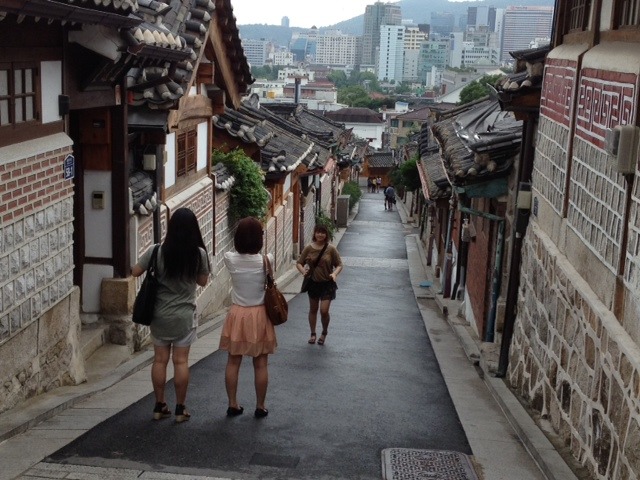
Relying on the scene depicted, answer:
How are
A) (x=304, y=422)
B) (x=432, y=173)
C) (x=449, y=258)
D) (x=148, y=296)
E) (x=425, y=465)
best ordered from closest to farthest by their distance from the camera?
(x=425, y=465) → (x=148, y=296) → (x=304, y=422) → (x=449, y=258) → (x=432, y=173)

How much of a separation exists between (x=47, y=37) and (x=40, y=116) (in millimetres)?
772

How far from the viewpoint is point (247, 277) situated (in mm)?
7801

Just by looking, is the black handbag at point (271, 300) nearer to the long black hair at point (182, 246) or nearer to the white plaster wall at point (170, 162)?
the long black hair at point (182, 246)

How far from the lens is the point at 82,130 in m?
10.5

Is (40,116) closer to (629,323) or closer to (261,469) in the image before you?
(261,469)

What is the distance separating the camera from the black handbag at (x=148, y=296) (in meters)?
7.54

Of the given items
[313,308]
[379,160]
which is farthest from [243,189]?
[379,160]

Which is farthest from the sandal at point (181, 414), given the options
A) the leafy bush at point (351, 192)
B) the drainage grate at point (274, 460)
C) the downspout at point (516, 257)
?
the leafy bush at point (351, 192)

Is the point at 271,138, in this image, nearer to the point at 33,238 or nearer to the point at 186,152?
the point at 186,152

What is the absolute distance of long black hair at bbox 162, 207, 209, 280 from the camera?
24.1ft

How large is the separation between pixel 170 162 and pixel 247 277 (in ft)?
20.5

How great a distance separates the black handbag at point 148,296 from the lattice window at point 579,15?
500 cm

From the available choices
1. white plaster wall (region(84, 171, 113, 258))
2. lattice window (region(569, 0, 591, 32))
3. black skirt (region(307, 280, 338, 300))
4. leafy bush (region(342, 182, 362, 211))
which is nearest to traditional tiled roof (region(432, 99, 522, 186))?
black skirt (region(307, 280, 338, 300))

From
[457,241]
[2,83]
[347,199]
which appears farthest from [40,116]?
[347,199]
